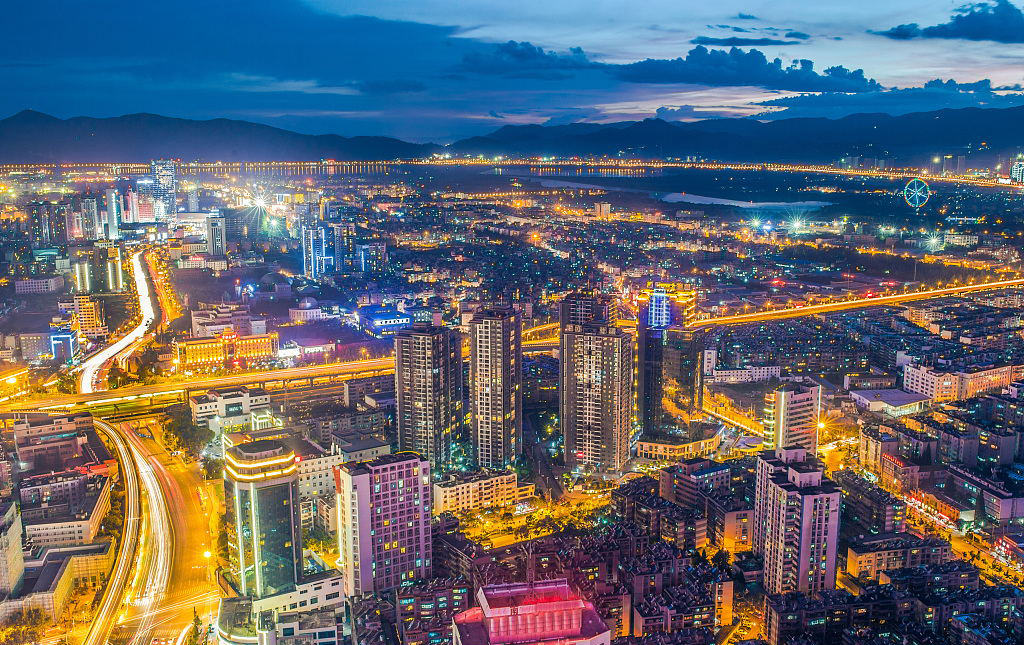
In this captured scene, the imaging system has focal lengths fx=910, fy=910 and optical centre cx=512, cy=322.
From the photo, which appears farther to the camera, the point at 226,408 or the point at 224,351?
the point at 224,351

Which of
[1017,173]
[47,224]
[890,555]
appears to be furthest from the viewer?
[1017,173]

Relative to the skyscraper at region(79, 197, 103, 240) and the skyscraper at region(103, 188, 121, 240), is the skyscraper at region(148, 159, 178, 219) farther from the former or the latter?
the skyscraper at region(79, 197, 103, 240)

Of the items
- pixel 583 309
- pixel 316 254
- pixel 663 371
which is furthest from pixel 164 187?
pixel 663 371

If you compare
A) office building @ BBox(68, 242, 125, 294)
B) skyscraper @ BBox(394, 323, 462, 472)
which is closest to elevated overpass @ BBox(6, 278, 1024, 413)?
skyscraper @ BBox(394, 323, 462, 472)

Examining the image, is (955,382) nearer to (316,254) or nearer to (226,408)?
(226,408)

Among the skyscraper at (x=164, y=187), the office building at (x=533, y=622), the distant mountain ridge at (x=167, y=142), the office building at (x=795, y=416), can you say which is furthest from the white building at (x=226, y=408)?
the distant mountain ridge at (x=167, y=142)

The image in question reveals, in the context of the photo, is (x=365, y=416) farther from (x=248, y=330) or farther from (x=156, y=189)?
(x=156, y=189)
